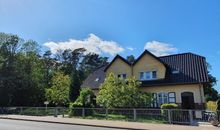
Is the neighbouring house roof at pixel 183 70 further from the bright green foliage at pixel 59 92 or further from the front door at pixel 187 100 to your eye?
the bright green foliage at pixel 59 92

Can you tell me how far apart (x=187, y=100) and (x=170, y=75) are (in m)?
3.70

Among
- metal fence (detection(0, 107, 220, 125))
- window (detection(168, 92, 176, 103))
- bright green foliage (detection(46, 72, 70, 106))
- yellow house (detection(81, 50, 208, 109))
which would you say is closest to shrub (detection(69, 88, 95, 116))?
metal fence (detection(0, 107, 220, 125))

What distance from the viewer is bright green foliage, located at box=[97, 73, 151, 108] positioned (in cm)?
2982

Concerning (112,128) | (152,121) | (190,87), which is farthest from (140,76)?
(112,128)

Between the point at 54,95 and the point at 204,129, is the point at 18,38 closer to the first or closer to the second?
the point at 54,95

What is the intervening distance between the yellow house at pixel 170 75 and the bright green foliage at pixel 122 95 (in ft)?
7.73

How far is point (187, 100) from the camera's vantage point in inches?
1209

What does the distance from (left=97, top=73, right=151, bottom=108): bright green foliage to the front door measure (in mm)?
3590

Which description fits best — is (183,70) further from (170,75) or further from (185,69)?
(170,75)

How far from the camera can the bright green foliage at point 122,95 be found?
97.8ft

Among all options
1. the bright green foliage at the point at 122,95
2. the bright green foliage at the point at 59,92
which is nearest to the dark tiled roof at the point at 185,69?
the bright green foliage at the point at 122,95

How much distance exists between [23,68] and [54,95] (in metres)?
10.5

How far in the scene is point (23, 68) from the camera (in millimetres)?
50312

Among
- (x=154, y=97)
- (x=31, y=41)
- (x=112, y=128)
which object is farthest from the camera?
(x=31, y=41)
